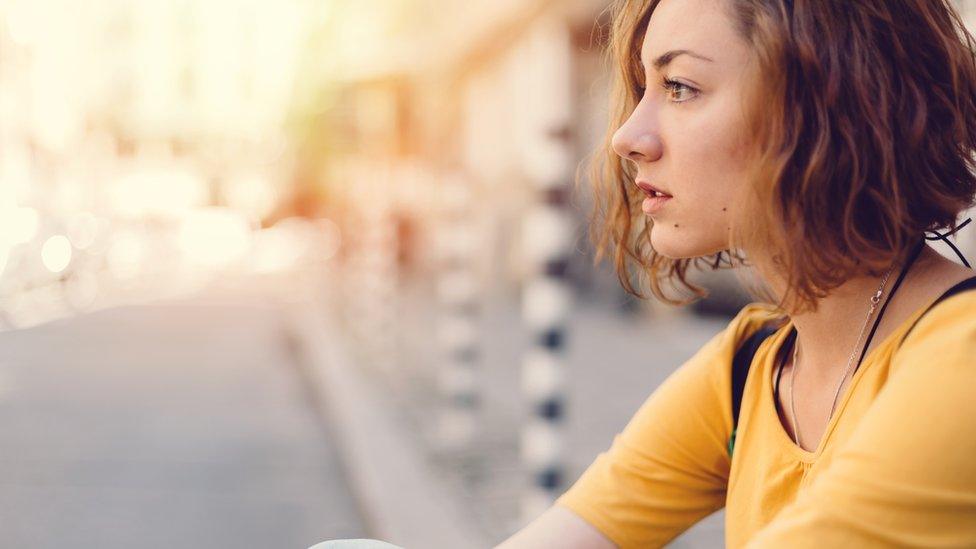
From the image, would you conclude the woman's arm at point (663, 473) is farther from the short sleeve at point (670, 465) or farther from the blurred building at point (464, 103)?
the blurred building at point (464, 103)

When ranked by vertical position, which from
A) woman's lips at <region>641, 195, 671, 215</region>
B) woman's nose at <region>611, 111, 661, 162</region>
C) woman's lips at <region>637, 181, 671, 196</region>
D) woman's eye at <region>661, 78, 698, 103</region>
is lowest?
woman's lips at <region>641, 195, 671, 215</region>

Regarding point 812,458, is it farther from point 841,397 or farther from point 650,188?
point 650,188

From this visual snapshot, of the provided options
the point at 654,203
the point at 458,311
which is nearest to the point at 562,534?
the point at 654,203

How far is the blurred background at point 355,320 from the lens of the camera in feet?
15.1

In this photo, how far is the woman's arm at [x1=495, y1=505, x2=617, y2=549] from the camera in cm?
153

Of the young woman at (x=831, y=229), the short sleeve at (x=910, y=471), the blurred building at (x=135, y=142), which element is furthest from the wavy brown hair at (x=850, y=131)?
the blurred building at (x=135, y=142)

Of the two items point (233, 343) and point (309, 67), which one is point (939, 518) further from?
point (309, 67)

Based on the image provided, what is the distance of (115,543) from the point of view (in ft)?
14.7

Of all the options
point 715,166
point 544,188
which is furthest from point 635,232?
point 544,188

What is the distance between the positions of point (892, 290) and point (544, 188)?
112 inches

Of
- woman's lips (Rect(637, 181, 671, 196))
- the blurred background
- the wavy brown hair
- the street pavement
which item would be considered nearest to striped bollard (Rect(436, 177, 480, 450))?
the blurred background

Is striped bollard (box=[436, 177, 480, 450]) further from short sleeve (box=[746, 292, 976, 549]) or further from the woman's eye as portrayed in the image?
short sleeve (box=[746, 292, 976, 549])

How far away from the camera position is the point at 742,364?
1.46 metres

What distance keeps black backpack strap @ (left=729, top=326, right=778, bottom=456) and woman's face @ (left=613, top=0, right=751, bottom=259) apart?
0.49ft
